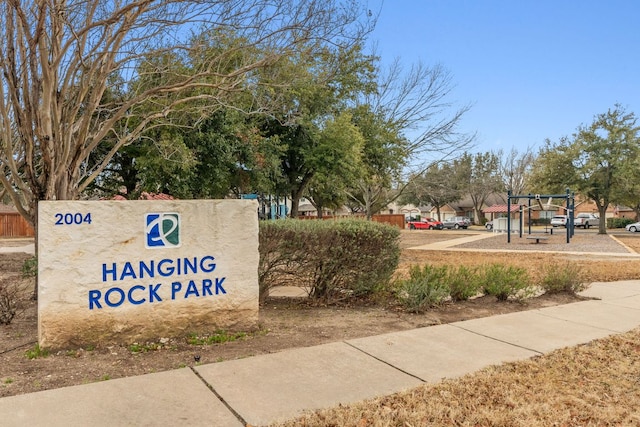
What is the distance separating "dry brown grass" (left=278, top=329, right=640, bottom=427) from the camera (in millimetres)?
3299

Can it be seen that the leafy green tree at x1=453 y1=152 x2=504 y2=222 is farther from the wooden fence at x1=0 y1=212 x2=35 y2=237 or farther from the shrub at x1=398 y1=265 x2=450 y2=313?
the shrub at x1=398 y1=265 x2=450 y2=313

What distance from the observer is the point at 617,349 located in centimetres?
507

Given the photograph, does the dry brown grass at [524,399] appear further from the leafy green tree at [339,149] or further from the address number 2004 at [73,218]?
the leafy green tree at [339,149]

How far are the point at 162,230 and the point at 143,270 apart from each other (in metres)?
0.46

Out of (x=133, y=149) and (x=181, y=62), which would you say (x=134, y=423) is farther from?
(x=133, y=149)

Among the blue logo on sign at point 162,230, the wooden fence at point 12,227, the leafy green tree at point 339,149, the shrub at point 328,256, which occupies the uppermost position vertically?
the leafy green tree at point 339,149

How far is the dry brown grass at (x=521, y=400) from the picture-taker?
3.30m

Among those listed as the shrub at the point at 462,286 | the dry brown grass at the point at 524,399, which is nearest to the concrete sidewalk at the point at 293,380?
the dry brown grass at the point at 524,399

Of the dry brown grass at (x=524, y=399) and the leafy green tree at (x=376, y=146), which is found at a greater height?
the leafy green tree at (x=376, y=146)

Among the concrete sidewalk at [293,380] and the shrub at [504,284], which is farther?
the shrub at [504,284]

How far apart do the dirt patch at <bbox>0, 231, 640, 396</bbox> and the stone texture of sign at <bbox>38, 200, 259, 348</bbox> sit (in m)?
0.25

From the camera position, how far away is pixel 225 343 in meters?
5.10

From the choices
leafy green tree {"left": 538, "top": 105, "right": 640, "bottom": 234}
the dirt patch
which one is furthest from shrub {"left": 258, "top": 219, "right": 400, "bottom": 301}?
leafy green tree {"left": 538, "top": 105, "right": 640, "bottom": 234}

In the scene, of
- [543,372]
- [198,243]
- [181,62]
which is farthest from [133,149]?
[543,372]
